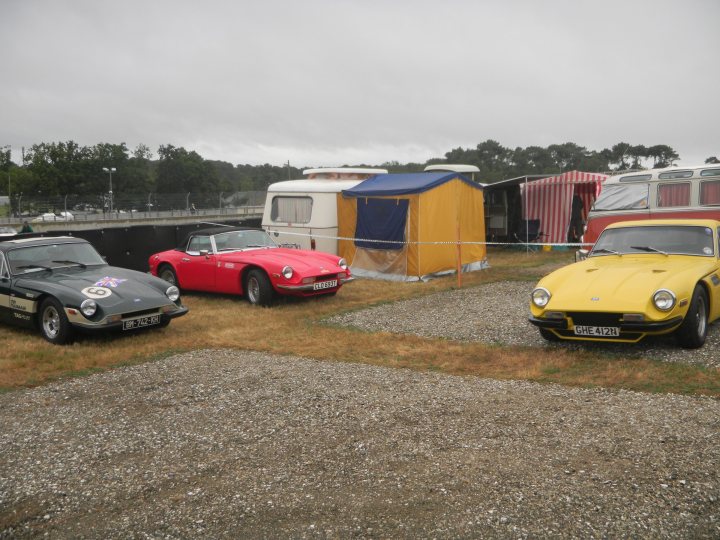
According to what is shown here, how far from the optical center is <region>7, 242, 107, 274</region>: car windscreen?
29.5 feet

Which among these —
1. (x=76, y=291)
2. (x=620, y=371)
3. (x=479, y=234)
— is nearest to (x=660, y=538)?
(x=620, y=371)

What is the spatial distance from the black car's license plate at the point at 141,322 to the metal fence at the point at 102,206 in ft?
84.0

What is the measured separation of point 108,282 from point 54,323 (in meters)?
0.89

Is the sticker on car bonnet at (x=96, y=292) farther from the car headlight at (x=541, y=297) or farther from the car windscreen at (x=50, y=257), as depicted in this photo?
the car headlight at (x=541, y=297)

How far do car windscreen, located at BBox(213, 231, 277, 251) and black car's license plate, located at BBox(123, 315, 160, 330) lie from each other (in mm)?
3425

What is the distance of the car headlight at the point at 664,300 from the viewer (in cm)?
623

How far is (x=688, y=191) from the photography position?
12703 mm

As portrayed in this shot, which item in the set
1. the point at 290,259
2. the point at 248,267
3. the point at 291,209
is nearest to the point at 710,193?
the point at 290,259

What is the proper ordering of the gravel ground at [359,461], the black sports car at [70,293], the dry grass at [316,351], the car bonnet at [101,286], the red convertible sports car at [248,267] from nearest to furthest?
1. the gravel ground at [359,461]
2. the dry grass at [316,351]
3. the black sports car at [70,293]
4. the car bonnet at [101,286]
5. the red convertible sports car at [248,267]

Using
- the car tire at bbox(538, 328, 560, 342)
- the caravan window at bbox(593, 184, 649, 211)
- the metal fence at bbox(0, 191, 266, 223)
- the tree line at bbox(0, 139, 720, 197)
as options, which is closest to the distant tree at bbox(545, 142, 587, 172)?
the tree line at bbox(0, 139, 720, 197)

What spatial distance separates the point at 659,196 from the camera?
13.1m

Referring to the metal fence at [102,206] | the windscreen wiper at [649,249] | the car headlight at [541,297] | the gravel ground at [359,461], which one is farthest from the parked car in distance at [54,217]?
the windscreen wiper at [649,249]

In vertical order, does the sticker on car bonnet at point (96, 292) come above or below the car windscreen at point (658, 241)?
below

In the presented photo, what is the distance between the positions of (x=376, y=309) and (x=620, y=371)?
5067 mm
